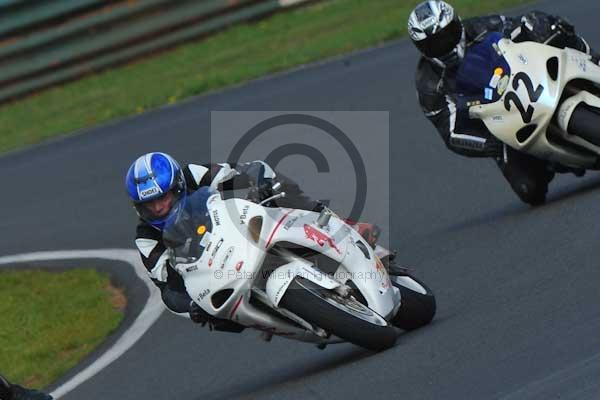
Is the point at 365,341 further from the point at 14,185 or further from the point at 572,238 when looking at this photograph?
the point at 14,185

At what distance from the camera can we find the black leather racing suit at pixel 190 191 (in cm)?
683

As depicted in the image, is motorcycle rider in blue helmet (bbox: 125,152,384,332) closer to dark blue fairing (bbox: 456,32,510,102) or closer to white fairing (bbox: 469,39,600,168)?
white fairing (bbox: 469,39,600,168)

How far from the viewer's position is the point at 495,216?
9.11 meters

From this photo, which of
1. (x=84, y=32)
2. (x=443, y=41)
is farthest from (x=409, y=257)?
(x=84, y=32)

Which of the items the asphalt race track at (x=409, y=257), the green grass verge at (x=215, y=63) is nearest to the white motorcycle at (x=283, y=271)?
the asphalt race track at (x=409, y=257)

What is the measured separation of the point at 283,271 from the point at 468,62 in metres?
2.87

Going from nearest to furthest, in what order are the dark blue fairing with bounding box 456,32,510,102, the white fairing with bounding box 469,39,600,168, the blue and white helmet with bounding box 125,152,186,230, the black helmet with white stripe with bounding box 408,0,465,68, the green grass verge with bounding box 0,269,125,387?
the blue and white helmet with bounding box 125,152,186,230
the white fairing with bounding box 469,39,600,168
the dark blue fairing with bounding box 456,32,510,102
the black helmet with white stripe with bounding box 408,0,465,68
the green grass verge with bounding box 0,269,125,387

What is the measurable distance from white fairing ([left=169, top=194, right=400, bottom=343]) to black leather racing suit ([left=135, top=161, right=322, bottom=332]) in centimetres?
20

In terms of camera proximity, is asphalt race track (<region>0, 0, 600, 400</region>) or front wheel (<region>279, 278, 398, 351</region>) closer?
asphalt race track (<region>0, 0, 600, 400</region>)

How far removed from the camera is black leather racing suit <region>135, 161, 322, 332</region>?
6.83 meters

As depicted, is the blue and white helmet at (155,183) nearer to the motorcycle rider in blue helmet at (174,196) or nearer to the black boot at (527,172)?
the motorcycle rider in blue helmet at (174,196)

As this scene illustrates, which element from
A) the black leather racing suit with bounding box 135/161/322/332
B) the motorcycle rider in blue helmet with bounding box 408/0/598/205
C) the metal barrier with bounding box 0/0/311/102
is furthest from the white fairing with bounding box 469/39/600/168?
the metal barrier with bounding box 0/0/311/102

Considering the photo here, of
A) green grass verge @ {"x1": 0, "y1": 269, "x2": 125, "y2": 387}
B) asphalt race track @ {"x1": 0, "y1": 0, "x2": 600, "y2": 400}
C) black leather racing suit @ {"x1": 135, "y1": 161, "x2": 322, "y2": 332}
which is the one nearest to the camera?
asphalt race track @ {"x1": 0, "y1": 0, "x2": 600, "y2": 400}

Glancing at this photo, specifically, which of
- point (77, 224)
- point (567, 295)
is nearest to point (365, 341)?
point (567, 295)
